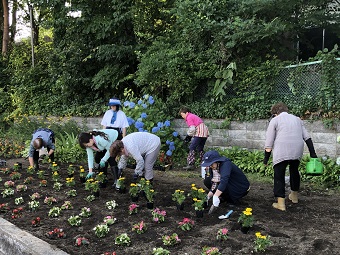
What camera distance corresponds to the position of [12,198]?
647 centimetres

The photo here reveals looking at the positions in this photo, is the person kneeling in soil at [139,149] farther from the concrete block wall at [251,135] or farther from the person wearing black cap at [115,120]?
the concrete block wall at [251,135]

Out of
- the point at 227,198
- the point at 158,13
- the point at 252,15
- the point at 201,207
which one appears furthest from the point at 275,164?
the point at 158,13

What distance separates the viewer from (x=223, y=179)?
5141 mm

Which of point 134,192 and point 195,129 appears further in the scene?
point 195,129

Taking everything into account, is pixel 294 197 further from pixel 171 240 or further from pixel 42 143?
pixel 42 143

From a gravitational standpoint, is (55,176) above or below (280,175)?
below

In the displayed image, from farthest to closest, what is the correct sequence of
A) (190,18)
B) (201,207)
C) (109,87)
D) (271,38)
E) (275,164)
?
(109,87) < (190,18) < (271,38) < (275,164) < (201,207)

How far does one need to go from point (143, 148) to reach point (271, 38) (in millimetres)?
4343

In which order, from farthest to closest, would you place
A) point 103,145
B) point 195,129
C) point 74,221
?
point 195,129
point 103,145
point 74,221

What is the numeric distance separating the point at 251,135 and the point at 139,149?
3401 millimetres

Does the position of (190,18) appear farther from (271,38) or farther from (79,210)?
(79,210)

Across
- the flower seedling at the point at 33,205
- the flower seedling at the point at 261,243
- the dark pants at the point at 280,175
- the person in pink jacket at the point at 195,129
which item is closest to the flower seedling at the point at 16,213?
the flower seedling at the point at 33,205

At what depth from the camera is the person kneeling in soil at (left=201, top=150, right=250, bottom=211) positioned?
5156mm

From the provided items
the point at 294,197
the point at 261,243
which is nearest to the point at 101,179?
the point at 294,197
